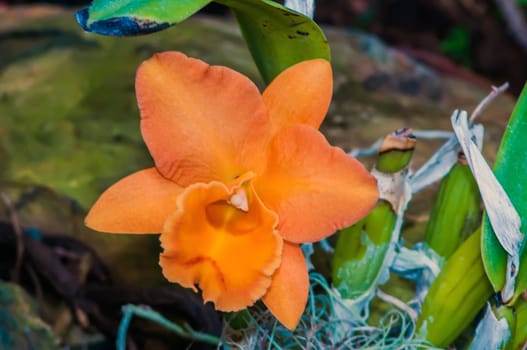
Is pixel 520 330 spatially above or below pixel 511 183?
below

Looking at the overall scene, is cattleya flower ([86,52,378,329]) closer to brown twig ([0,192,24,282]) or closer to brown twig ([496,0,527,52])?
brown twig ([0,192,24,282])

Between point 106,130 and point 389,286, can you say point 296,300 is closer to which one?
point 389,286

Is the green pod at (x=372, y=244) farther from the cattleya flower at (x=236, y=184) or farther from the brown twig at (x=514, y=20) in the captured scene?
the brown twig at (x=514, y=20)

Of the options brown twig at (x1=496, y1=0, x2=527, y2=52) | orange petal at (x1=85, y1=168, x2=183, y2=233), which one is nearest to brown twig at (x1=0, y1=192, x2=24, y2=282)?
orange petal at (x1=85, y1=168, x2=183, y2=233)

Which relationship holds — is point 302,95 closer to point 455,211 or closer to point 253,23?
point 253,23

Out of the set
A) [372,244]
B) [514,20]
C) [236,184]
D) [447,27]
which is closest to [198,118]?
[236,184]

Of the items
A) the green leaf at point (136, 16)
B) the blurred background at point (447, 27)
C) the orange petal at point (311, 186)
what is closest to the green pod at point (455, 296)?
the orange petal at point (311, 186)
